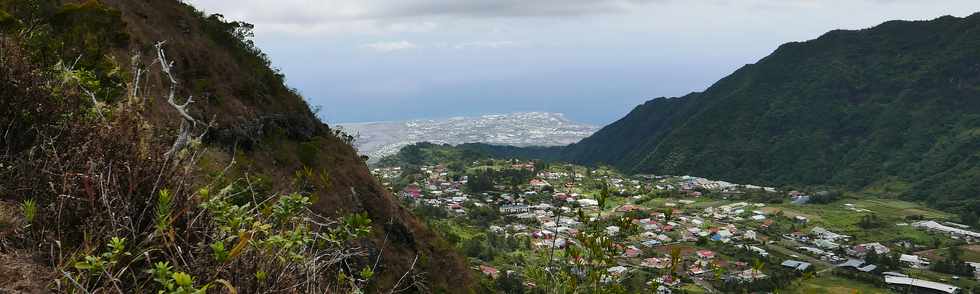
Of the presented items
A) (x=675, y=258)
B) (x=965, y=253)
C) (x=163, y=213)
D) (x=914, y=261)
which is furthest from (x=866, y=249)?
(x=163, y=213)

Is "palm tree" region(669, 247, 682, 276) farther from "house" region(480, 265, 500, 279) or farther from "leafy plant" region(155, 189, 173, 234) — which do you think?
"house" region(480, 265, 500, 279)

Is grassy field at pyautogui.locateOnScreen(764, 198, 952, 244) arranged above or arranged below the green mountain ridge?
below

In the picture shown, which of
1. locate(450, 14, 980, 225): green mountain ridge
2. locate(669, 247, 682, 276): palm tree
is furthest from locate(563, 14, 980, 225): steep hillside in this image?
locate(669, 247, 682, 276): palm tree

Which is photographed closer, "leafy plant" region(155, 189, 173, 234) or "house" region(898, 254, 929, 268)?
"leafy plant" region(155, 189, 173, 234)

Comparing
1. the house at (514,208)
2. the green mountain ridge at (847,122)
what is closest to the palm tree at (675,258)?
the house at (514,208)

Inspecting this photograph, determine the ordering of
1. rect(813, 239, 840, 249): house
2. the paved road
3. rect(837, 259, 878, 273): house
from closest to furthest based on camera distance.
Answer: rect(837, 259, 878, 273): house < the paved road < rect(813, 239, 840, 249): house

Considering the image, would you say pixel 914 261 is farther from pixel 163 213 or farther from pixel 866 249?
pixel 163 213
